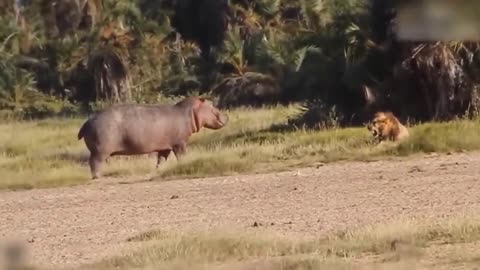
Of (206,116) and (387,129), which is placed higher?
(206,116)

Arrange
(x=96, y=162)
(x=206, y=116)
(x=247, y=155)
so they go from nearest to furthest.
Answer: (x=247, y=155) → (x=96, y=162) → (x=206, y=116)

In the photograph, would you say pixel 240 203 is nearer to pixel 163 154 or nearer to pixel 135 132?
pixel 135 132

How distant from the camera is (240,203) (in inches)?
545

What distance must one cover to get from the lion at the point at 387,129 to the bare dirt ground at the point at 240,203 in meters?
1.08

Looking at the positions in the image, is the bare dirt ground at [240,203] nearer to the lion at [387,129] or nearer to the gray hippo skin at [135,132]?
the lion at [387,129]

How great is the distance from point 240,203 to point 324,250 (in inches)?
192

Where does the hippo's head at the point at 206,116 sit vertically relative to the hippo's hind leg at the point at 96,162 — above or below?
above

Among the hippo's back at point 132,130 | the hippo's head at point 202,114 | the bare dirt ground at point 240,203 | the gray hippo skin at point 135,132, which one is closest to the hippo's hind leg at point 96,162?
the gray hippo skin at point 135,132

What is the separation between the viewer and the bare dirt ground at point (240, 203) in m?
11.2

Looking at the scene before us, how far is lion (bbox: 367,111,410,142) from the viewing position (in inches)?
739

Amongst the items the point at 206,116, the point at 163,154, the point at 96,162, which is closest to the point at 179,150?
the point at 163,154

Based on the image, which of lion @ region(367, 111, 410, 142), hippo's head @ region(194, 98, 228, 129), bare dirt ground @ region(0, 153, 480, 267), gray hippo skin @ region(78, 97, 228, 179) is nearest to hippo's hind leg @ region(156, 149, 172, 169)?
gray hippo skin @ region(78, 97, 228, 179)

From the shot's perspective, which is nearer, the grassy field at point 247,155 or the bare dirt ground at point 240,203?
the bare dirt ground at point 240,203

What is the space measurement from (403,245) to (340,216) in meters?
3.16
